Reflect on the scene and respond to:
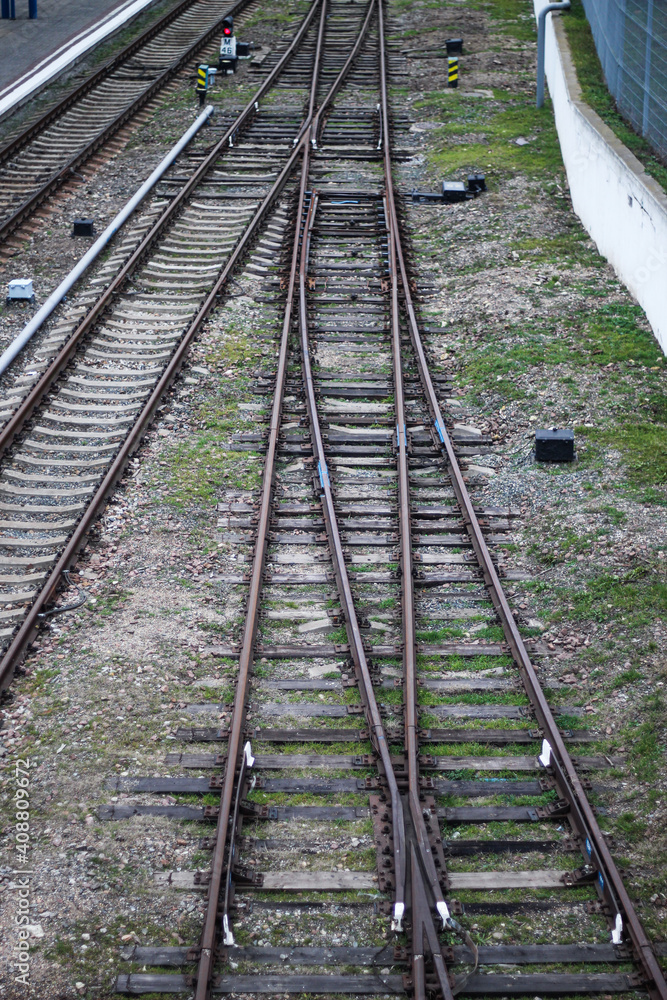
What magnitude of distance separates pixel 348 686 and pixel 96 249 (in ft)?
37.6

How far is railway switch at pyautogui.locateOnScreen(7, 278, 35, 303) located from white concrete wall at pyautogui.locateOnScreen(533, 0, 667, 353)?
9.20m

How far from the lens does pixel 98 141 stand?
22.4 meters

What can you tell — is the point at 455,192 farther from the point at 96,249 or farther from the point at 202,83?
the point at 202,83

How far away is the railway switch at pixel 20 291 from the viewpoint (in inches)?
634

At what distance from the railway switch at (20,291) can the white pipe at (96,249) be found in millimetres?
315

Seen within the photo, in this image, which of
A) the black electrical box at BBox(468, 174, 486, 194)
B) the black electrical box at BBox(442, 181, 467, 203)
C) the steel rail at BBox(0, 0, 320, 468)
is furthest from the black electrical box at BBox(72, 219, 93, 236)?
the black electrical box at BBox(468, 174, 486, 194)

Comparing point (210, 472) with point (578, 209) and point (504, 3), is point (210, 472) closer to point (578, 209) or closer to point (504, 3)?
point (578, 209)

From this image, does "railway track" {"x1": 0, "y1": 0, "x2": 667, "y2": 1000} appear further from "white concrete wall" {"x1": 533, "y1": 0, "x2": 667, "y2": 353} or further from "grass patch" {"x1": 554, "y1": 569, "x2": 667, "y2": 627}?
"white concrete wall" {"x1": 533, "y1": 0, "x2": 667, "y2": 353}

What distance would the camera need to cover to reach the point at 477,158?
21.7 meters

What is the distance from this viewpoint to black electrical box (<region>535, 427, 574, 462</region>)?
38.8 feet

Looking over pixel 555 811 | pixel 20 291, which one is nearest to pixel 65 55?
pixel 20 291

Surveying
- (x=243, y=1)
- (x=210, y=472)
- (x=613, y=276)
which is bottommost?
(x=210, y=472)

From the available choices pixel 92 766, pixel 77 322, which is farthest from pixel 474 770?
pixel 77 322

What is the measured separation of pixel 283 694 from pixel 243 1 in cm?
3028
